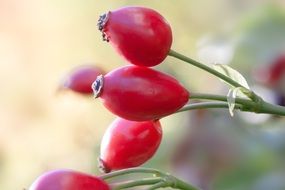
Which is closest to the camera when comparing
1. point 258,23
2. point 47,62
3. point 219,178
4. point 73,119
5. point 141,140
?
point 141,140

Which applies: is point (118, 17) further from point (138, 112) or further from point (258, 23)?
point (258, 23)

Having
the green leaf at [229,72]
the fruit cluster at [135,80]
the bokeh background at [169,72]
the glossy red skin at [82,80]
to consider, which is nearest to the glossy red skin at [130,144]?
the fruit cluster at [135,80]

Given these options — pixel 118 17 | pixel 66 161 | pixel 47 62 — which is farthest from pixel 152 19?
pixel 47 62

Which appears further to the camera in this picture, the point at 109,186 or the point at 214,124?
the point at 214,124

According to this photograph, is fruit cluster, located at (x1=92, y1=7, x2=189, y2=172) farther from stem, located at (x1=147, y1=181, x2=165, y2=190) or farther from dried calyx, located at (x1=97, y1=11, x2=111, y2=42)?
stem, located at (x1=147, y1=181, x2=165, y2=190)

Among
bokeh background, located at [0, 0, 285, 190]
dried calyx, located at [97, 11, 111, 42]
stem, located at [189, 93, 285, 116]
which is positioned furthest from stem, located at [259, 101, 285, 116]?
bokeh background, located at [0, 0, 285, 190]

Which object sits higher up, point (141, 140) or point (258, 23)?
point (258, 23)
